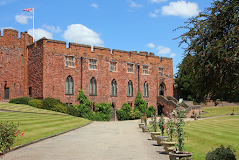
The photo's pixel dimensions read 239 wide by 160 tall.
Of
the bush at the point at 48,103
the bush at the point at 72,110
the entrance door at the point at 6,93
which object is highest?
the entrance door at the point at 6,93

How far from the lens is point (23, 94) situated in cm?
3684

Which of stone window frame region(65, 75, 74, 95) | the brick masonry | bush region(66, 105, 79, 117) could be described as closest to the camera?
bush region(66, 105, 79, 117)

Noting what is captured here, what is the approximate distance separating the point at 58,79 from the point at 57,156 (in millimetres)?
25164

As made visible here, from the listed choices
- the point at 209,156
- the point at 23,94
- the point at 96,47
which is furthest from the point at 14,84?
the point at 209,156

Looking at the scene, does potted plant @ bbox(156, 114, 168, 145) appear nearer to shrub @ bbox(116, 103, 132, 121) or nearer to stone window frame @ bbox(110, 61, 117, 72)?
shrub @ bbox(116, 103, 132, 121)

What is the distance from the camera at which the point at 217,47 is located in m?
7.80

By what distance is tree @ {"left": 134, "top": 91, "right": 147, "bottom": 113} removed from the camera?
1685 inches

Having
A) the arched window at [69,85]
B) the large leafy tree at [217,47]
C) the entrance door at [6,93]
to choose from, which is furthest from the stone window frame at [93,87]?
the large leafy tree at [217,47]

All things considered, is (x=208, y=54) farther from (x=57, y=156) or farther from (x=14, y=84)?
(x=14, y=84)

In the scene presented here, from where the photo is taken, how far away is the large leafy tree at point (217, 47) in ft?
25.5

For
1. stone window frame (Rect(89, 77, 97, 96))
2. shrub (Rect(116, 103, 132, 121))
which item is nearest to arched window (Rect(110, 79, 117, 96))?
shrub (Rect(116, 103, 132, 121))

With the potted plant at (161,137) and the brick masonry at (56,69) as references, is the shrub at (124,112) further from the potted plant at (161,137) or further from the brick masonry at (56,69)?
the potted plant at (161,137)

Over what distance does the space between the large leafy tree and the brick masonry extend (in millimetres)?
28172

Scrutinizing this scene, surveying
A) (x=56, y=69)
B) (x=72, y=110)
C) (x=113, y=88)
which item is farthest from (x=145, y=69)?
(x=72, y=110)
